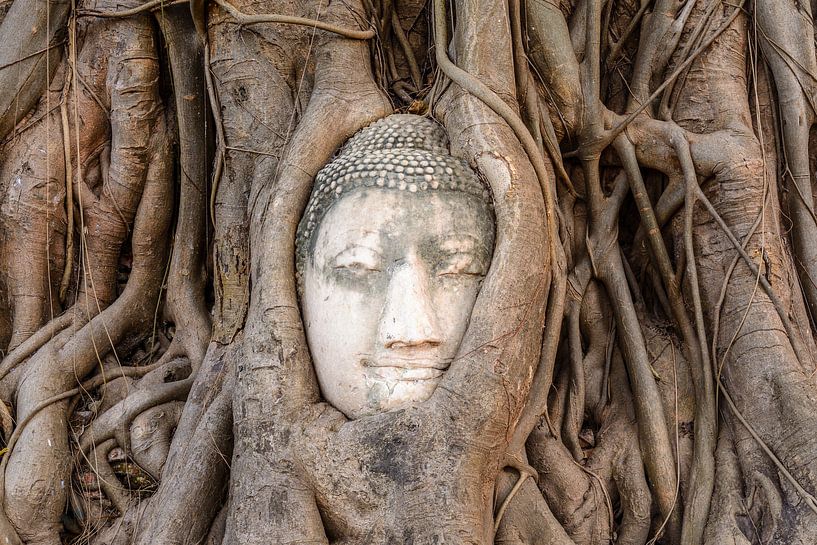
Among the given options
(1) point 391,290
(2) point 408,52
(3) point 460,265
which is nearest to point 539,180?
(3) point 460,265

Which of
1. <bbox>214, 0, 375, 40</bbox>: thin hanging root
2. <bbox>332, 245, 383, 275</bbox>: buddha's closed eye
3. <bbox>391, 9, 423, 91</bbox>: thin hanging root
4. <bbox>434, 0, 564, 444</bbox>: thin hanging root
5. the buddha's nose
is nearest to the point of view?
the buddha's nose

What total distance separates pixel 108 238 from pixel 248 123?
813 millimetres

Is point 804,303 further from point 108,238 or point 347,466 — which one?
point 108,238

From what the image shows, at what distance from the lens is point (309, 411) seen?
88.9 inches

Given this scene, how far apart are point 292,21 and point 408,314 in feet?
3.94

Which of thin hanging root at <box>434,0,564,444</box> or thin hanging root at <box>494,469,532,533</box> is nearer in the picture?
thin hanging root at <box>494,469,532,533</box>

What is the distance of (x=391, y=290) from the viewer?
2211 millimetres

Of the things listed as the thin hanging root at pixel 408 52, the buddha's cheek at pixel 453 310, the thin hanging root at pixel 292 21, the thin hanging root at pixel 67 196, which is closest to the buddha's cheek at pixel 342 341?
the buddha's cheek at pixel 453 310

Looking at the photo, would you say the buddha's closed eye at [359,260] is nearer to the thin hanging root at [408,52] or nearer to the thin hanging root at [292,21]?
the thin hanging root at [292,21]

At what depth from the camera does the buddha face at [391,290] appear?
2209 millimetres

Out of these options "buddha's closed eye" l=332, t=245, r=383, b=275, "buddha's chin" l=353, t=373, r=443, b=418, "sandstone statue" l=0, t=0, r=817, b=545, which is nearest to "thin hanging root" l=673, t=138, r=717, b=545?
"sandstone statue" l=0, t=0, r=817, b=545

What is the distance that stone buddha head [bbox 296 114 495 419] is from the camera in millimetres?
2215

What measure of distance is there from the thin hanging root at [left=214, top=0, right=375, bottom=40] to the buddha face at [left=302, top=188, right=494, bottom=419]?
0.73 m

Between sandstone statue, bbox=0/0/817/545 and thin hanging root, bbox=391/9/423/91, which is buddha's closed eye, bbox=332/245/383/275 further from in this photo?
thin hanging root, bbox=391/9/423/91
